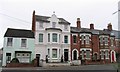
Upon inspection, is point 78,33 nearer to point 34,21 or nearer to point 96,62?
point 96,62

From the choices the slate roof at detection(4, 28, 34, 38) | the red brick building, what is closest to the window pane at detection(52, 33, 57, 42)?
the slate roof at detection(4, 28, 34, 38)

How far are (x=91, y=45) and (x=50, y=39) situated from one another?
10.8 meters

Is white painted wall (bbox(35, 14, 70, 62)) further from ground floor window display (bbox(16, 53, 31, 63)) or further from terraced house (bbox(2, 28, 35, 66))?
ground floor window display (bbox(16, 53, 31, 63))

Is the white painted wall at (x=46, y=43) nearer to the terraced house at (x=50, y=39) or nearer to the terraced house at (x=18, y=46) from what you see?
the terraced house at (x=50, y=39)

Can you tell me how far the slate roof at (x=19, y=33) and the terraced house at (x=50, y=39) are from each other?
1.13 m

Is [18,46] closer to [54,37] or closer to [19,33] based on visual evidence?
[19,33]

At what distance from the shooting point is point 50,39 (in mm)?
36906

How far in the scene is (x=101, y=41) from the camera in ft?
144

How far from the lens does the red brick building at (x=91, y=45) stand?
133ft

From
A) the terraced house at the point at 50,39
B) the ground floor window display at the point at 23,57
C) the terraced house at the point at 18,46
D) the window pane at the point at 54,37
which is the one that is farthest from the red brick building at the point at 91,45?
the ground floor window display at the point at 23,57

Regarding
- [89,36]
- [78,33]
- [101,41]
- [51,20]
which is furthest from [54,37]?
[101,41]

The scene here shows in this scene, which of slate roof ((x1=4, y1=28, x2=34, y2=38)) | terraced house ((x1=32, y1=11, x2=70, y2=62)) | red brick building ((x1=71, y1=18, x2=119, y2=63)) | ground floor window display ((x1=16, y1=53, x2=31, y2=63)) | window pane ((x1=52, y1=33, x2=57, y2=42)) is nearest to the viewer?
ground floor window display ((x1=16, y1=53, x2=31, y2=63))

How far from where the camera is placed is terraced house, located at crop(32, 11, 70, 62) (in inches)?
1444

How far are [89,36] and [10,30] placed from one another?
57.8ft
